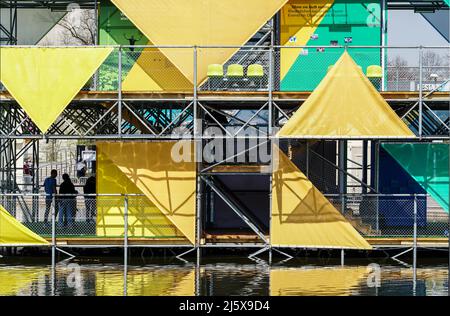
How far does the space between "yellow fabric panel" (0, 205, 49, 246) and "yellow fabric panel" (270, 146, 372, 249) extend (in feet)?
17.9

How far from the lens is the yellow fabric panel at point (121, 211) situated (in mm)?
24000

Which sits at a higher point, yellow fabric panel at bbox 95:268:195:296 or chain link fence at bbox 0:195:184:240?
chain link fence at bbox 0:195:184:240

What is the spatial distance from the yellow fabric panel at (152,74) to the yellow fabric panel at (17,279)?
504cm

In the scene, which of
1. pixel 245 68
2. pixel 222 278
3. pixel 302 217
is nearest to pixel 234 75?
pixel 245 68

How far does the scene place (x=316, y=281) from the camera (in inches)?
808

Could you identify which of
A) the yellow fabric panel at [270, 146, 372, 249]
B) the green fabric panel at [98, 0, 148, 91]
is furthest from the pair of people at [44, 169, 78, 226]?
the yellow fabric panel at [270, 146, 372, 249]

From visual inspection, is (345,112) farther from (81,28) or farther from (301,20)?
(81,28)

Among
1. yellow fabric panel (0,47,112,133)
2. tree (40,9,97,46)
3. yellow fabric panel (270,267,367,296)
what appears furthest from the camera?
tree (40,9,97,46)

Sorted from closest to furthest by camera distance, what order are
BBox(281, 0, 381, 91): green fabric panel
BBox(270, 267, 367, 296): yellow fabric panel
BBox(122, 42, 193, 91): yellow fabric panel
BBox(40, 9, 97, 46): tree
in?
BBox(270, 267, 367, 296): yellow fabric panel → BBox(122, 42, 193, 91): yellow fabric panel → BBox(281, 0, 381, 91): green fabric panel → BBox(40, 9, 97, 46): tree

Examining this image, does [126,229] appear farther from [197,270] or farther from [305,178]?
[305,178]

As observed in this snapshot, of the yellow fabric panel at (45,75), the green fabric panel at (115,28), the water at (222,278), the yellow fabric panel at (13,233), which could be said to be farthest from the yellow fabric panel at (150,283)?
the green fabric panel at (115,28)

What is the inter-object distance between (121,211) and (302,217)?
4.38 m

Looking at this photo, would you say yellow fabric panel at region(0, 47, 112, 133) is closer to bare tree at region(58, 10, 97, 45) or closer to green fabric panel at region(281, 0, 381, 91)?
green fabric panel at region(281, 0, 381, 91)

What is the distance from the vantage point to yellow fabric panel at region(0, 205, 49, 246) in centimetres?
2300
